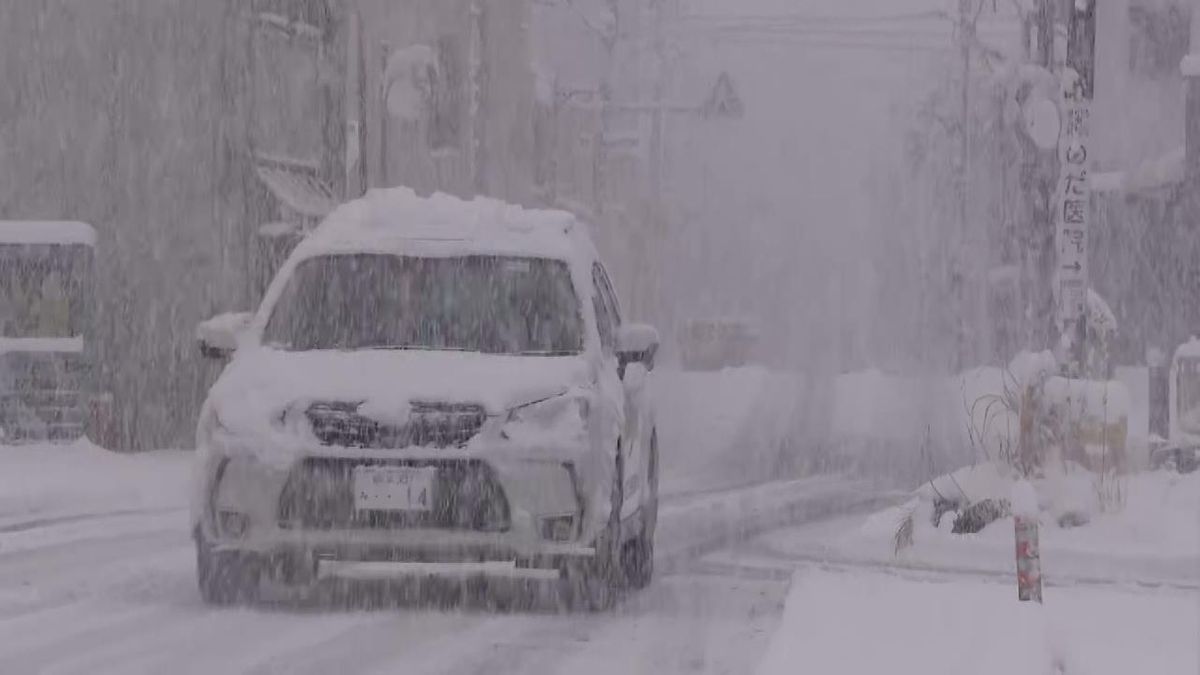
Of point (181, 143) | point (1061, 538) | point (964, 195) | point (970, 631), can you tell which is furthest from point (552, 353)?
point (964, 195)

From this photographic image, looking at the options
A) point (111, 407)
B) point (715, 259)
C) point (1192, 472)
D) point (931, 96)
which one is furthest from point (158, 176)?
point (715, 259)

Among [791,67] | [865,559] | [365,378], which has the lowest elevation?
[865,559]

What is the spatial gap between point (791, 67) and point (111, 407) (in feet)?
265

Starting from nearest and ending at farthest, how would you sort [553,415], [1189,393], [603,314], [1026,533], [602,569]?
[1026,533], [553,415], [602,569], [603,314], [1189,393]

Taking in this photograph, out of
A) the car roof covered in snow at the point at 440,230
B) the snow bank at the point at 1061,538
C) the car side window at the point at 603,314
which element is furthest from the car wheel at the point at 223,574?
the snow bank at the point at 1061,538

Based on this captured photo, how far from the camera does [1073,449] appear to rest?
13.7 m

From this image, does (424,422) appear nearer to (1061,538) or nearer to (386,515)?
(386,515)

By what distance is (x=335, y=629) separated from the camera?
972cm

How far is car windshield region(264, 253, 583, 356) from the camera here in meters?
11.1

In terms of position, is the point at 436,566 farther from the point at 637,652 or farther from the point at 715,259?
the point at 715,259

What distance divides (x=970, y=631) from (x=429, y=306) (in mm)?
3411

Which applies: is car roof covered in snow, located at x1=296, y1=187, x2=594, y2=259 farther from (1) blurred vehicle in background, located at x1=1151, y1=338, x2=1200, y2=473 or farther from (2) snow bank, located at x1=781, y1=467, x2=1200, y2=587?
(1) blurred vehicle in background, located at x1=1151, y1=338, x2=1200, y2=473

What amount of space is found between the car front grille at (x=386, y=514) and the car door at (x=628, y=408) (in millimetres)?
832

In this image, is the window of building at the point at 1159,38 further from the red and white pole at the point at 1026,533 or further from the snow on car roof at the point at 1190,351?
the red and white pole at the point at 1026,533
